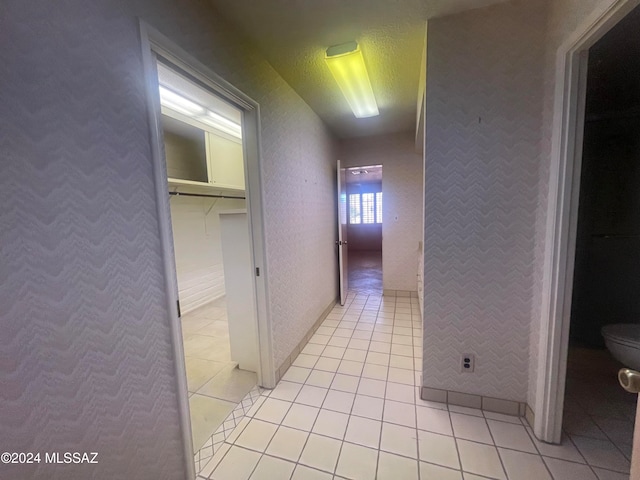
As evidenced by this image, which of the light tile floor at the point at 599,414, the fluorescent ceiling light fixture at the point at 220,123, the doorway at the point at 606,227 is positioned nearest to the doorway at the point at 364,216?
the fluorescent ceiling light fixture at the point at 220,123

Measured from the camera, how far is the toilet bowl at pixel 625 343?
1.57m

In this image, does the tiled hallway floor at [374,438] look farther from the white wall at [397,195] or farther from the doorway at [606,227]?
the white wall at [397,195]

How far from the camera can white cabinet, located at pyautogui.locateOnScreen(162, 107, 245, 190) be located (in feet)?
10.3

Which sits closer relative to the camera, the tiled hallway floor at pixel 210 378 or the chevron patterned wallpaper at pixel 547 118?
the chevron patterned wallpaper at pixel 547 118

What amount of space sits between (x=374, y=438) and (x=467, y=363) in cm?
76

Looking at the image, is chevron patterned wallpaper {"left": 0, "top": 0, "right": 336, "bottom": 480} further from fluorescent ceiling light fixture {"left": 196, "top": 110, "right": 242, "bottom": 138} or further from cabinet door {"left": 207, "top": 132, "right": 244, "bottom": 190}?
cabinet door {"left": 207, "top": 132, "right": 244, "bottom": 190}

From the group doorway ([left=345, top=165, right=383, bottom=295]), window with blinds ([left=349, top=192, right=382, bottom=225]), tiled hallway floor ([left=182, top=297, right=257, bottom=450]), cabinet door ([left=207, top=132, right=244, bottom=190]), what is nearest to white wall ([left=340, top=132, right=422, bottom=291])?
cabinet door ([left=207, top=132, right=244, bottom=190])

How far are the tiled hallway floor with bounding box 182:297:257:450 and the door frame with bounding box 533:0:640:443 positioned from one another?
1917mm

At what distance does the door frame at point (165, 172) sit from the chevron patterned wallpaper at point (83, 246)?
36 millimetres

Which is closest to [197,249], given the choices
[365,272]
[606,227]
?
[365,272]

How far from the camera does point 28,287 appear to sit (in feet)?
2.43

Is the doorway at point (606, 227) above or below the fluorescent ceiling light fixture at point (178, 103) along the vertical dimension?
below

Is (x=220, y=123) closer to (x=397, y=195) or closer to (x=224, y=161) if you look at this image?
(x=224, y=161)

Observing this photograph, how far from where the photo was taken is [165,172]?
1.19 metres
